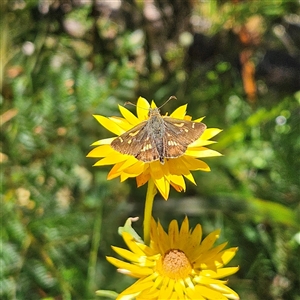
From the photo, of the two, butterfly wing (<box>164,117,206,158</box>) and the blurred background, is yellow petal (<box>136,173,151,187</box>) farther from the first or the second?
the blurred background

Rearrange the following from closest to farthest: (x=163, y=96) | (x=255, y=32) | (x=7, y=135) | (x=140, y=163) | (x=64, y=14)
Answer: (x=140, y=163)
(x=7, y=135)
(x=163, y=96)
(x=64, y=14)
(x=255, y=32)

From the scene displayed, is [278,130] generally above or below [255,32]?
below

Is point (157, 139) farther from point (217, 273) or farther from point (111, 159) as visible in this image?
point (217, 273)

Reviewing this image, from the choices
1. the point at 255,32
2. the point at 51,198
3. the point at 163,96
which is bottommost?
the point at 51,198

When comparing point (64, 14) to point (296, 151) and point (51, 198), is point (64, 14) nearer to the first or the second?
point (51, 198)

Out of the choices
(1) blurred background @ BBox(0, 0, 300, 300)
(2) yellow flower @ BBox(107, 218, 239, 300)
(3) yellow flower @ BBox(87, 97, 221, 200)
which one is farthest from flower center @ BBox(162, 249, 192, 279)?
(1) blurred background @ BBox(0, 0, 300, 300)

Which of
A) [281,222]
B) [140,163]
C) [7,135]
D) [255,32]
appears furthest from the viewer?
[255,32]

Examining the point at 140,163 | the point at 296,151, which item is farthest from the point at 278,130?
the point at 140,163

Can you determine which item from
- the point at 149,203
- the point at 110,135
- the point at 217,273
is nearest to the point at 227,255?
the point at 217,273
